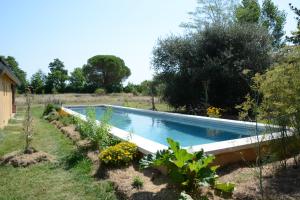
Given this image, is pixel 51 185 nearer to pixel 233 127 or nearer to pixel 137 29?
pixel 233 127

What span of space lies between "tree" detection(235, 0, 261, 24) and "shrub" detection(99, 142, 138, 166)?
80.7 ft

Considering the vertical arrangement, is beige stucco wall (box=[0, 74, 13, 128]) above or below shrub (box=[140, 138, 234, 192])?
above

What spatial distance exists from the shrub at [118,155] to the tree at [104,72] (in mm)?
49672

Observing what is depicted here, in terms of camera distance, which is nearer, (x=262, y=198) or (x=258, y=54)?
(x=262, y=198)

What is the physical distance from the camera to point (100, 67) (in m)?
58.0

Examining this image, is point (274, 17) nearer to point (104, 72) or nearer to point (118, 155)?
point (104, 72)

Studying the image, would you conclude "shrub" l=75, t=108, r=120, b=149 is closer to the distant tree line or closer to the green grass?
the green grass

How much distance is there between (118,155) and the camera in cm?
629

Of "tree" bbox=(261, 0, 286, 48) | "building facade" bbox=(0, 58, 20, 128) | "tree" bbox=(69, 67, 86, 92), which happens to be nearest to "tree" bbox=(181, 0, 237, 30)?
"tree" bbox=(261, 0, 286, 48)

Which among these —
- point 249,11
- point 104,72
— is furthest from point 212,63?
point 104,72

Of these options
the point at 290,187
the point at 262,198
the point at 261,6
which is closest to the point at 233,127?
the point at 290,187

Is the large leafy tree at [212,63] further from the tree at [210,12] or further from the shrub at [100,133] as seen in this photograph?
the tree at [210,12]

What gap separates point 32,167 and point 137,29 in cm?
1517

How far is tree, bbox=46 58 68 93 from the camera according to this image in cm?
4927
